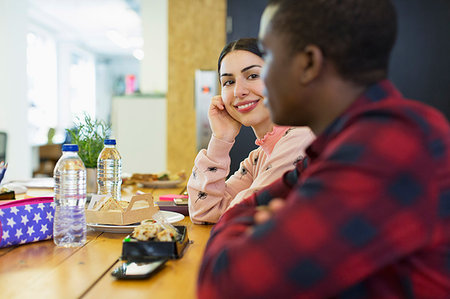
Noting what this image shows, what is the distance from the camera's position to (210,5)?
4121mm

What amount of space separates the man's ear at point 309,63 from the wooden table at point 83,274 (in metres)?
0.43

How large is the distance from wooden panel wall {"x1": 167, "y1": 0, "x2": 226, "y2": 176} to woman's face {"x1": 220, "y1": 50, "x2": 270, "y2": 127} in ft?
8.81

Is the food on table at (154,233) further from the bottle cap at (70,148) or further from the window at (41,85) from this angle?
the window at (41,85)

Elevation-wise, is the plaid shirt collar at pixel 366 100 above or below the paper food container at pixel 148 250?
above

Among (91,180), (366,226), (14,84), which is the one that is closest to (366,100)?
(366,226)

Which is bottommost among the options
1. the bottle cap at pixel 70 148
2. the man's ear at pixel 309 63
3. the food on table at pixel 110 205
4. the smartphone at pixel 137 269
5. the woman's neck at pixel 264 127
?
the smartphone at pixel 137 269

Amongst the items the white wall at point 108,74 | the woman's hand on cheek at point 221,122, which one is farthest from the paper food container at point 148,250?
the white wall at point 108,74

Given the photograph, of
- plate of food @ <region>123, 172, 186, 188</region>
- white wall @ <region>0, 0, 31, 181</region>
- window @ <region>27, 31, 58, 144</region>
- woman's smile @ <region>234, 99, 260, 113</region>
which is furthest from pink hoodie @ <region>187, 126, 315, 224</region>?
window @ <region>27, 31, 58, 144</region>

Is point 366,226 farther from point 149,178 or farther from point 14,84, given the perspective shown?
point 14,84

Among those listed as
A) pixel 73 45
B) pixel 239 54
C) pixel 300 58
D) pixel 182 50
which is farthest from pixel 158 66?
pixel 300 58

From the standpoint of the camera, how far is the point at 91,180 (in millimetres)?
1922

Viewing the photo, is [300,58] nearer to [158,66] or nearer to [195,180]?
[195,180]

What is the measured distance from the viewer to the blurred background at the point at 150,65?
3.64m

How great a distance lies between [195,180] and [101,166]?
50 centimetres
